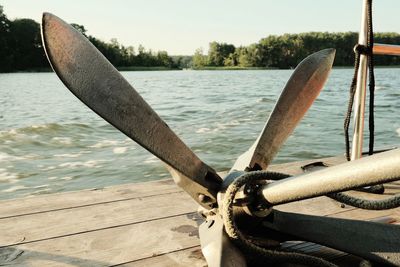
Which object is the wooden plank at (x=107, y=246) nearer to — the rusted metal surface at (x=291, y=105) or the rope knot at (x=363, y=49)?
the rusted metal surface at (x=291, y=105)

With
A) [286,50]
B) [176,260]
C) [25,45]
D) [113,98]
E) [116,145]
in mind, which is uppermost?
[25,45]

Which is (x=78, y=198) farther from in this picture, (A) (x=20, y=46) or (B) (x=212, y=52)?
(B) (x=212, y=52)

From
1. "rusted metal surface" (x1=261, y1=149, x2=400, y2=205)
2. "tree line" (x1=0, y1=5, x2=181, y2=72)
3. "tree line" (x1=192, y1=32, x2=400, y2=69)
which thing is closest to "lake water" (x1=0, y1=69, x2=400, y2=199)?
"rusted metal surface" (x1=261, y1=149, x2=400, y2=205)

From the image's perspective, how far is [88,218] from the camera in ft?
6.08

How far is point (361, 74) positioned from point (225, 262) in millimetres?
1476

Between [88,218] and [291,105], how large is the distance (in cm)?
102

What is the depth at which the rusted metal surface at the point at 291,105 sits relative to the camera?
5.11ft

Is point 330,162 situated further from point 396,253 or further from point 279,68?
point 279,68

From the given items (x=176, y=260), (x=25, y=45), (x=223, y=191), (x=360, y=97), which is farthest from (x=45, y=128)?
(x=25, y=45)

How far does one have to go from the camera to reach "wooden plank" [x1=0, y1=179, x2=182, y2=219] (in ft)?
6.40

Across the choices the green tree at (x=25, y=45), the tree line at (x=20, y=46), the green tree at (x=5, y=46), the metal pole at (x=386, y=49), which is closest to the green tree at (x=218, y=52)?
the tree line at (x=20, y=46)

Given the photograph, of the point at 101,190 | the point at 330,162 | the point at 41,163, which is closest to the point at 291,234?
the point at 101,190

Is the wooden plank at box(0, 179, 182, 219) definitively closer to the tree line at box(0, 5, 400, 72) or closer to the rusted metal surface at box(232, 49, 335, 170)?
the rusted metal surface at box(232, 49, 335, 170)

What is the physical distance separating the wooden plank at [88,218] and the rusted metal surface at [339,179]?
89cm
